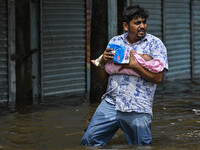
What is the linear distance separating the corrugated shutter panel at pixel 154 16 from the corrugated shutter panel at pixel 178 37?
27 cm

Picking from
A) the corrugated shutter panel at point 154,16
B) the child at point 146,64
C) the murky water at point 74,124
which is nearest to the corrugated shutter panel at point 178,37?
the corrugated shutter panel at point 154,16

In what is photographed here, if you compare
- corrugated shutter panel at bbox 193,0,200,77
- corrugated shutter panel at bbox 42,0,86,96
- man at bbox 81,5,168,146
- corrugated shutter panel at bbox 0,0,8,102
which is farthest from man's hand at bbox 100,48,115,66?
corrugated shutter panel at bbox 193,0,200,77

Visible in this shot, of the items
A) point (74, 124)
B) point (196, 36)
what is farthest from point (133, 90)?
point (196, 36)

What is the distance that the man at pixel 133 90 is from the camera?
5.66m

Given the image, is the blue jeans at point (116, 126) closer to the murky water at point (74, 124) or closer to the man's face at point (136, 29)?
the murky water at point (74, 124)

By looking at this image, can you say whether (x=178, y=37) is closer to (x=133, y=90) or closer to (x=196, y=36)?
(x=196, y=36)

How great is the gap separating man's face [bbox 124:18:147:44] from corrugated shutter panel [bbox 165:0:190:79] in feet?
33.2

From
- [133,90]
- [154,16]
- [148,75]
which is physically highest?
[154,16]

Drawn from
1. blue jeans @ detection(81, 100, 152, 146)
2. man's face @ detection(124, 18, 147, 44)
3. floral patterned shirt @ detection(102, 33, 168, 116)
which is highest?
man's face @ detection(124, 18, 147, 44)

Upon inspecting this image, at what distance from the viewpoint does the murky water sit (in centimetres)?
695

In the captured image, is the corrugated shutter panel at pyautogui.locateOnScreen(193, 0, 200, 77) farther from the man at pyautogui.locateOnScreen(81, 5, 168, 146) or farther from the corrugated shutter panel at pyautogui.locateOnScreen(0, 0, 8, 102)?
the man at pyautogui.locateOnScreen(81, 5, 168, 146)

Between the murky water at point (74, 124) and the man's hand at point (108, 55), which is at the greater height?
the man's hand at point (108, 55)

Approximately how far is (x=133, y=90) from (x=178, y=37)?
10.9 meters

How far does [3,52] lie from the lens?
37.6 feet
